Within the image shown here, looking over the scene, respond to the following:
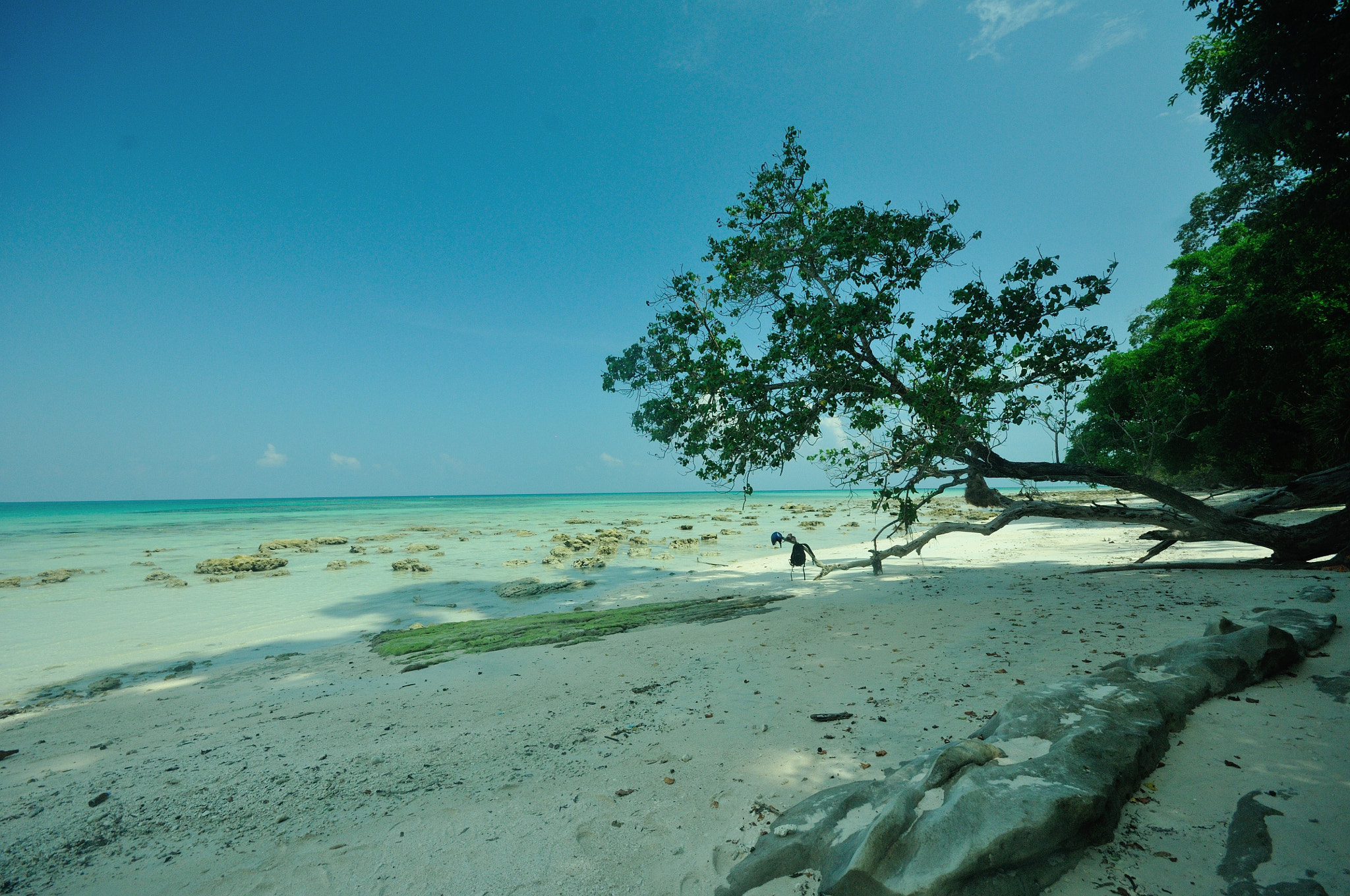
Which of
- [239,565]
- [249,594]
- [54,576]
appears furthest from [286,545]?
[249,594]

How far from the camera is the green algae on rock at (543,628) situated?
7711 millimetres

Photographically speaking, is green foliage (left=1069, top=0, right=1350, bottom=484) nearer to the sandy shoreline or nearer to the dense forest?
the dense forest

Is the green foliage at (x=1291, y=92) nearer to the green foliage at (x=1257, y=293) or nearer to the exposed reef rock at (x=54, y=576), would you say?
the green foliage at (x=1257, y=293)

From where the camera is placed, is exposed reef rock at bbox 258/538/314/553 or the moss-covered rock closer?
the moss-covered rock

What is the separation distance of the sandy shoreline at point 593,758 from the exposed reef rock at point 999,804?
141mm

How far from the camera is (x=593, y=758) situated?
158 inches

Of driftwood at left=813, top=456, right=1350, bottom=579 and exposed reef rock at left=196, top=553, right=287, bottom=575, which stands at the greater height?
driftwood at left=813, top=456, right=1350, bottom=579

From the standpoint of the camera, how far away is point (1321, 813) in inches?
96.7

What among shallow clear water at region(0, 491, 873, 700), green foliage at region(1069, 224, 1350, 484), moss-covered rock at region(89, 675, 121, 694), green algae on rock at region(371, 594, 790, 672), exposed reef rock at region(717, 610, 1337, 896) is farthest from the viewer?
green foliage at region(1069, 224, 1350, 484)

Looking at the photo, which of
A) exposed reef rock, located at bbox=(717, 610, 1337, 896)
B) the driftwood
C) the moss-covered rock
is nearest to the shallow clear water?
the moss-covered rock

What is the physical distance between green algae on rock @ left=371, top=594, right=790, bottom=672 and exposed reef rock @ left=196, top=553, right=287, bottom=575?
11252 millimetres

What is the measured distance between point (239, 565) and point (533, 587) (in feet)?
37.5

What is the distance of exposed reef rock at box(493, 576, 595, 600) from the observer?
12.6m

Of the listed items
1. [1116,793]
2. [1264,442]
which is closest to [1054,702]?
[1116,793]
